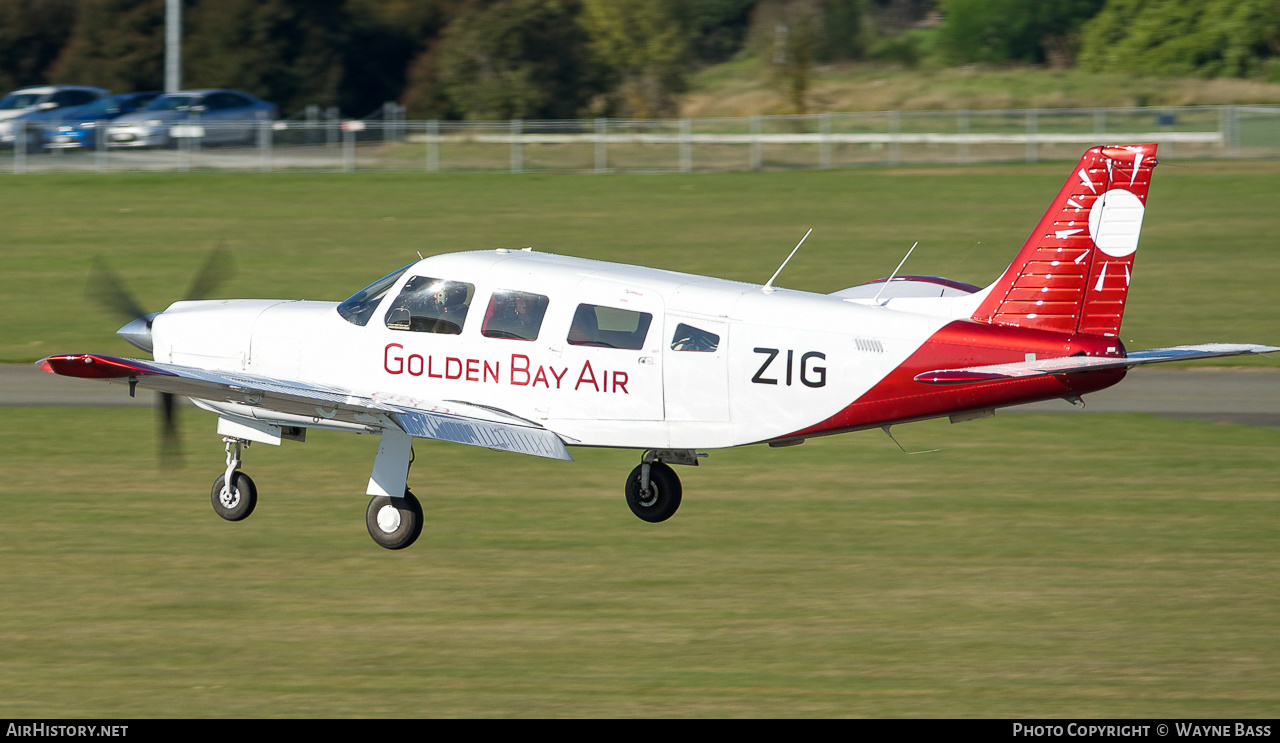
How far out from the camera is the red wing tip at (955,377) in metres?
12.1

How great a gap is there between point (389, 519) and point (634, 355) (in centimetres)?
269

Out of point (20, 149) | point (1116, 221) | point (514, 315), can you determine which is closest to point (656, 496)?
point (514, 315)

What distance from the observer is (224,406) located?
13992mm

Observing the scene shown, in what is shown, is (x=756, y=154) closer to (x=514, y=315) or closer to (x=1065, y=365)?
(x=514, y=315)

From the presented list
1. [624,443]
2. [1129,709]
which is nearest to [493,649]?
[624,443]

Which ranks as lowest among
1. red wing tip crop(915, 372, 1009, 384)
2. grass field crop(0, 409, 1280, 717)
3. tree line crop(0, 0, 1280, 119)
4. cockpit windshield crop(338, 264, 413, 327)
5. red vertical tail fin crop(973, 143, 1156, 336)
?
grass field crop(0, 409, 1280, 717)

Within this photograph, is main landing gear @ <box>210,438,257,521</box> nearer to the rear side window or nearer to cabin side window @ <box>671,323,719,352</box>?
the rear side window

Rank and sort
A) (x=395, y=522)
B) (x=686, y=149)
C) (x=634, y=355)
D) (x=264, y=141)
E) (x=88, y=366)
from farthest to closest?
1. (x=264, y=141)
2. (x=686, y=149)
3. (x=395, y=522)
4. (x=634, y=355)
5. (x=88, y=366)

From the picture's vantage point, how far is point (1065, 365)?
1191 cm

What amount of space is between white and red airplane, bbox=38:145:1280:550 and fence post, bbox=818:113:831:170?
31.4 meters

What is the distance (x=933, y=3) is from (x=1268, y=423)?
6573 centimetres

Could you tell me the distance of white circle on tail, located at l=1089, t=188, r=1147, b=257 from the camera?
40.0 ft

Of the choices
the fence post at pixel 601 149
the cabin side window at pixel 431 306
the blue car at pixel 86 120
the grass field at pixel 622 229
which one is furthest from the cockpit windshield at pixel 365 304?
the blue car at pixel 86 120

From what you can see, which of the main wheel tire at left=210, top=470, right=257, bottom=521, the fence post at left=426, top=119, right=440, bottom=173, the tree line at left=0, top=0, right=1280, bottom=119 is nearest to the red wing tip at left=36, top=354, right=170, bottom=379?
the main wheel tire at left=210, top=470, right=257, bottom=521
